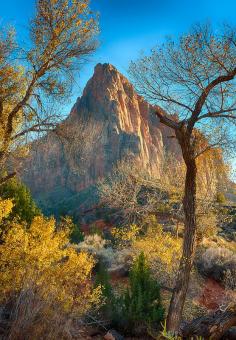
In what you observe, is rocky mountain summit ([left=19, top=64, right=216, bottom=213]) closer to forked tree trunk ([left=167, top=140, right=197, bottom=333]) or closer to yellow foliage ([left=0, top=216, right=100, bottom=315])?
yellow foliage ([left=0, top=216, right=100, bottom=315])

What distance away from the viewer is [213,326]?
8.28m

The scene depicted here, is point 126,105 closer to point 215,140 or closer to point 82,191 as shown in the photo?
point 82,191

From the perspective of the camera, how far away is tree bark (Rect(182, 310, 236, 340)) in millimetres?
8172

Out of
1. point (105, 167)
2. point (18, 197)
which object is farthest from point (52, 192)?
point (18, 197)

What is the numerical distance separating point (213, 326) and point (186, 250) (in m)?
1.85

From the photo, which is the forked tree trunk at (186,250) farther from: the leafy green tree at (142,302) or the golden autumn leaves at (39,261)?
the leafy green tree at (142,302)

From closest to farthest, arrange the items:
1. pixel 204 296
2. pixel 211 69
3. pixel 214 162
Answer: pixel 211 69
pixel 214 162
pixel 204 296

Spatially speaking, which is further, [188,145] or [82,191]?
[82,191]

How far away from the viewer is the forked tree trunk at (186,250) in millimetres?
9164

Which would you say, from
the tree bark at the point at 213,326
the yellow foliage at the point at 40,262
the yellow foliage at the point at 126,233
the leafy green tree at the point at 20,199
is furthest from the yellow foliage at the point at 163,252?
the leafy green tree at the point at 20,199

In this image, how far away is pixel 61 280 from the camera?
9.77m

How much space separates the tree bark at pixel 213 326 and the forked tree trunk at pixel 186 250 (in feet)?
1.52

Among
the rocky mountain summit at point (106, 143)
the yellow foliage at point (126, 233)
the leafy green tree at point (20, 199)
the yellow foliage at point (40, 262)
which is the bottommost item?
the yellow foliage at point (40, 262)

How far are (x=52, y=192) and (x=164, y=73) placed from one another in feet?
271
